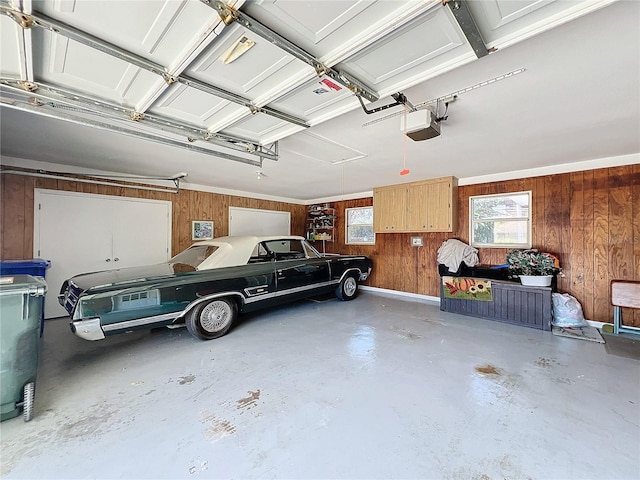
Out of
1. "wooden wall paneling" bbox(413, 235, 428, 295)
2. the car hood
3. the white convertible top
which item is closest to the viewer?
the car hood

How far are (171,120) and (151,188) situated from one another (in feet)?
10.7

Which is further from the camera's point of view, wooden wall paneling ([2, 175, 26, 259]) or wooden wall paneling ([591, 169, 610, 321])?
wooden wall paneling ([591, 169, 610, 321])

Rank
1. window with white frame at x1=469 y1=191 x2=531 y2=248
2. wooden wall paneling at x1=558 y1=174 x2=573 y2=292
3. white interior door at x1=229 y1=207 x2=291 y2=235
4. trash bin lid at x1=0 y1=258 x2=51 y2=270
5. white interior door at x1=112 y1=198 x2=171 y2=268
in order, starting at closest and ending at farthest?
trash bin lid at x1=0 y1=258 x2=51 y2=270, wooden wall paneling at x1=558 y1=174 x2=573 y2=292, window with white frame at x1=469 y1=191 x2=531 y2=248, white interior door at x1=112 y1=198 x2=171 y2=268, white interior door at x1=229 y1=207 x2=291 y2=235

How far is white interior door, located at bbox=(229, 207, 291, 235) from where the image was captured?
6312 mm

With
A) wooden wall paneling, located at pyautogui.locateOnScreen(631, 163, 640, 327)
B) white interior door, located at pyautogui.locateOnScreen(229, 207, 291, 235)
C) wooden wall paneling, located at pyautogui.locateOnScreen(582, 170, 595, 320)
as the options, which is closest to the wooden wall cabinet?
wooden wall paneling, located at pyautogui.locateOnScreen(582, 170, 595, 320)

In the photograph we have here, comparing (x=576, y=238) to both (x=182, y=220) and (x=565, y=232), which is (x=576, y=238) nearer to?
(x=565, y=232)

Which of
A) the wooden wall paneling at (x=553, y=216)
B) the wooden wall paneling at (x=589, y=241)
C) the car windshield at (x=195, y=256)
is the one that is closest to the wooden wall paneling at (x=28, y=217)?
the car windshield at (x=195, y=256)

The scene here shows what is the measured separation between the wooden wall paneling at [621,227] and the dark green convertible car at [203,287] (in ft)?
13.8

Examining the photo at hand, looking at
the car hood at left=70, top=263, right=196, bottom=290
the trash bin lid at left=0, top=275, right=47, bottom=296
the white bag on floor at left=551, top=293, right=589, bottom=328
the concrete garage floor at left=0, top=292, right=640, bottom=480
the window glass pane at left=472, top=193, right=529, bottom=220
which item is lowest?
the concrete garage floor at left=0, top=292, right=640, bottom=480

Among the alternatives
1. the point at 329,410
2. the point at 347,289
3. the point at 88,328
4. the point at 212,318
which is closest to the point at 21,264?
the point at 88,328

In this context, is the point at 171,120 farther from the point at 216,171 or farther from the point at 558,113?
the point at 558,113

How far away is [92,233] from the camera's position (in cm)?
440

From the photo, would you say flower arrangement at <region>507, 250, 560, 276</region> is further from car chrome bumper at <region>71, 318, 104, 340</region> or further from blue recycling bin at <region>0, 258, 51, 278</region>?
blue recycling bin at <region>0, 258, 51, 278</region>

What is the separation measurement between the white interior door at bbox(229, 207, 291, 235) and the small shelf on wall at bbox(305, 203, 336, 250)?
690 mm
